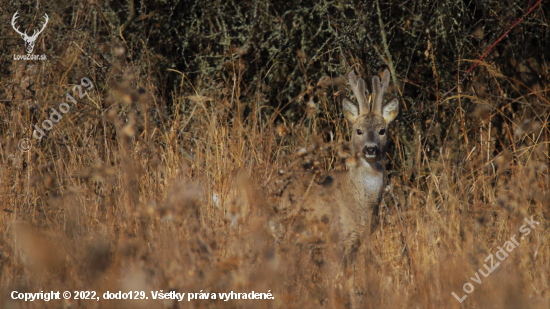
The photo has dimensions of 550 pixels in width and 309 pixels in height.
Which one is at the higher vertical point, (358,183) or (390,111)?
(390,111)

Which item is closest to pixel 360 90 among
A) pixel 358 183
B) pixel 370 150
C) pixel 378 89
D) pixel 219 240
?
pixel 378 89

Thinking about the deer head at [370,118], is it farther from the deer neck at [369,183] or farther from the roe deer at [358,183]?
the deer neck at [369,183]

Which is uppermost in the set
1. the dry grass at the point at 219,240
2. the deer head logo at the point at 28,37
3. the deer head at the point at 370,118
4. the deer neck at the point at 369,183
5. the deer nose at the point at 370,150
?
the deer head logo at the point at 28,37

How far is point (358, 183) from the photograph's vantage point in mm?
4914

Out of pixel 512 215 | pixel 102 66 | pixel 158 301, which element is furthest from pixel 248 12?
pixel 158 301

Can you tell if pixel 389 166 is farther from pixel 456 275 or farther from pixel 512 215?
pixel 456 275

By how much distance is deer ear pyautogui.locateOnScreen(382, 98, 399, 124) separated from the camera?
5.18 metres

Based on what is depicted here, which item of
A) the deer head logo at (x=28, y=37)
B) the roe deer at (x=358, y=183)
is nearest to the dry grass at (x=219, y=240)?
the roe deer at (x=358, y=183)

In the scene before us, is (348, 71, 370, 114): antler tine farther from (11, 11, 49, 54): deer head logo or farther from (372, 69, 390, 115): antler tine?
(11, 11, 49, 54): deer head logo

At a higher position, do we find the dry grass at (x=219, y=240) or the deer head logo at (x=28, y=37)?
the deer head logo at (x=28, y=37)

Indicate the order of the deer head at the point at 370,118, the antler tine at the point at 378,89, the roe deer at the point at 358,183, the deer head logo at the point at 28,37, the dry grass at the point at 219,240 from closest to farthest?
the dry grass at the point at 219,240 → the roe deer at the point at 358,183 → the deer head at the point at 370,118 → the antler tine at the point at 378,89 → the deer head logo at the point at 28,37

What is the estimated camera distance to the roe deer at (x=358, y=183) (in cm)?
467

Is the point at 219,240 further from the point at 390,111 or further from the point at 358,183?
the point at 390,111

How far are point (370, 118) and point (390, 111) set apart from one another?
318 mm
